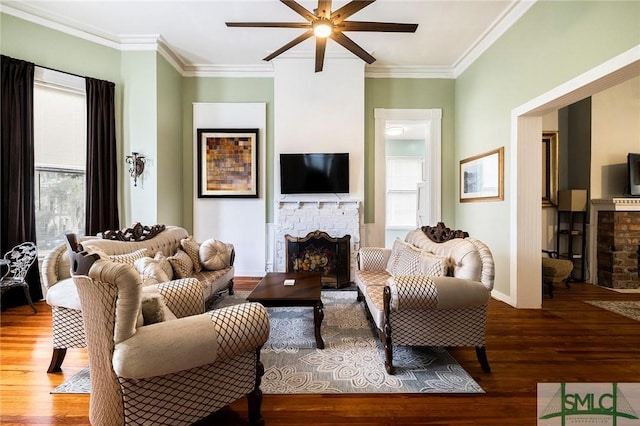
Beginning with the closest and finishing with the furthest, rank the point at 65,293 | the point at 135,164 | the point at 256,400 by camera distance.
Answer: the point at 256,400
the point at 65,293
the point at 135,164

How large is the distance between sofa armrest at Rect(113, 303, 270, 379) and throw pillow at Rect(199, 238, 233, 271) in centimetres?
190

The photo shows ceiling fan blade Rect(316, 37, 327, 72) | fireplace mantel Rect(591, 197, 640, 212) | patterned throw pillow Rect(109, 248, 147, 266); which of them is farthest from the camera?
fireplace mantel Rect(591, 197, 640, 212)

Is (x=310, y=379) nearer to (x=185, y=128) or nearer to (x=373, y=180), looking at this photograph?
(x=373, y=180)

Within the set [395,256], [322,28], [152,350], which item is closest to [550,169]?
[395,256]

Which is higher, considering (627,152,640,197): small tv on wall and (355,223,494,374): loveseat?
(627,152,640,197): small tv on wall

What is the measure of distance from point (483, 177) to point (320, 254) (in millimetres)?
2513

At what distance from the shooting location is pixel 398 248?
3035 mm

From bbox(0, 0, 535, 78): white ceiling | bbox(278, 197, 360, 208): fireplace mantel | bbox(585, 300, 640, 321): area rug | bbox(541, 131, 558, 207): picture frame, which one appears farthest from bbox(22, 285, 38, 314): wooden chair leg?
bbox(541, 131, 558, 207): picture frame

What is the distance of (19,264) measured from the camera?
301cm

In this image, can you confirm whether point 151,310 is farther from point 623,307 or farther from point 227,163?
point 623,307

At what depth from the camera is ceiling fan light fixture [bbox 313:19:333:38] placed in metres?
2.43

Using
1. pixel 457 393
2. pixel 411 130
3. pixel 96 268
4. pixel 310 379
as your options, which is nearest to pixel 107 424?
pixel 96 268

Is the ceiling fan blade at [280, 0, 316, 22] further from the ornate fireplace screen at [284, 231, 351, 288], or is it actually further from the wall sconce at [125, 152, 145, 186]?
the wall sconce at [125, 152, 145, 186]

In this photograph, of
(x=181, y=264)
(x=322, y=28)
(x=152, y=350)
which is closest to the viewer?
(x=152, y=350)
